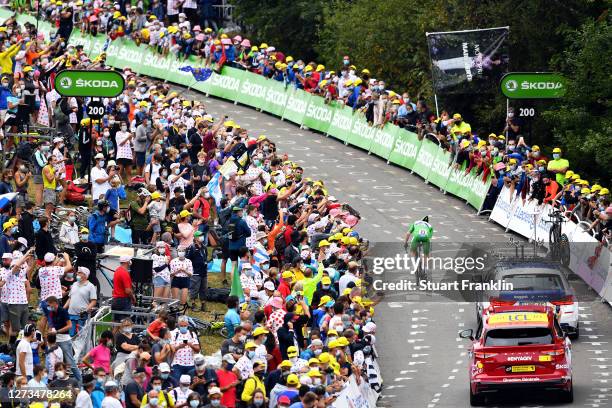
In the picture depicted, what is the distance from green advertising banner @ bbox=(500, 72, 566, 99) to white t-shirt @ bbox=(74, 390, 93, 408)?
2076 centimetres

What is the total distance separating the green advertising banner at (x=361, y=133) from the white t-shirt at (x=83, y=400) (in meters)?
26.4

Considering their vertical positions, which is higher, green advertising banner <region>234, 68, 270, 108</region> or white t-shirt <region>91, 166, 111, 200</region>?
white t-shirt <region>91, 166, 111, 200</region>

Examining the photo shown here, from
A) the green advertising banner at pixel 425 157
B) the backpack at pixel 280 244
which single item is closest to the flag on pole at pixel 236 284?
the backpack at pixel 280 244

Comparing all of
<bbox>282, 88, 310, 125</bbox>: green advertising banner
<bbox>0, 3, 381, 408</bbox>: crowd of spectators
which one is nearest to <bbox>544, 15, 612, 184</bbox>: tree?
<bbox>282, 88, 310, 125</bbox>: green advertising banner

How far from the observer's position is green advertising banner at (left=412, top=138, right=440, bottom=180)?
148 ft

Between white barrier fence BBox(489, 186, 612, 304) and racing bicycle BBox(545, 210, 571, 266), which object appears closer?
white barrier fence BBox(489, 186, 612, 304)

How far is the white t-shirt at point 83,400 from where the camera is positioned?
73.9 ft

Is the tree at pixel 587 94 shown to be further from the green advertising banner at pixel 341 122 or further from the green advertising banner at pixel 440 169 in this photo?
the green advertising banner at pixel 341 122

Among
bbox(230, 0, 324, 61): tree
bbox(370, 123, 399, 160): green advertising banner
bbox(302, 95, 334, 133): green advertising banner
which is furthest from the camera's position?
bbox(230, 0, 324, 61): tree

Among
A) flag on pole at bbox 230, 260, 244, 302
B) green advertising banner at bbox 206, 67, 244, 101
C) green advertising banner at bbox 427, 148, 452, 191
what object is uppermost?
flag on pole at bbox 230, 260, 244, 302

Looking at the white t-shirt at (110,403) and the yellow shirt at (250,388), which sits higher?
the white t-shirt at (110,403)

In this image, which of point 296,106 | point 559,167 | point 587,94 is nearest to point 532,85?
point 559,167

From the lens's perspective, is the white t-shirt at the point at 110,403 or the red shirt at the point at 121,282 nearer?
the white t-shirt at the point at 110,403

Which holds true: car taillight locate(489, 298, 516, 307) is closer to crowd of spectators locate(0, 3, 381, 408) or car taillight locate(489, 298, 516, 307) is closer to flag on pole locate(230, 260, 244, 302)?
crowd of spectators locate(0, 3, 381, 408)
